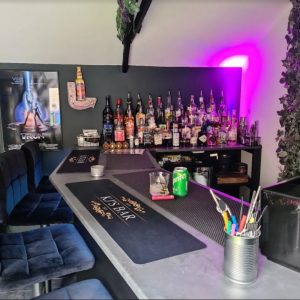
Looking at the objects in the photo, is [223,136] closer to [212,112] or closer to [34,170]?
[212,112]

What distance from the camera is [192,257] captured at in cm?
91

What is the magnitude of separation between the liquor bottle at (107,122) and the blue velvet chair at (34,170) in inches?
26.1

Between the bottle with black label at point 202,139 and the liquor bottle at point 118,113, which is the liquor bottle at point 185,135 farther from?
the liquor bottle at point 118,113

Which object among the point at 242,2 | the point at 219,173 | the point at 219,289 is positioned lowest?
the point at 219,173

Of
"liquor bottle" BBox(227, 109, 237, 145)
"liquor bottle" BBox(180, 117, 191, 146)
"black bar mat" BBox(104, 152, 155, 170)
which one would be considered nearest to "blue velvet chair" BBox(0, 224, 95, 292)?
"black bar mat" BBox(104, 152, 155, 170)

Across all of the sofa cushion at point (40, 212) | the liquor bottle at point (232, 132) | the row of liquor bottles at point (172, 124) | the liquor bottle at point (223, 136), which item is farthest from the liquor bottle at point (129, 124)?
the sofa cushion at point (40, 212)

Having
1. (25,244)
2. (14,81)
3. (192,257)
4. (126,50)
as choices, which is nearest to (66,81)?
(14,81)

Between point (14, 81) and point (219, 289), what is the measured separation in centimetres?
273

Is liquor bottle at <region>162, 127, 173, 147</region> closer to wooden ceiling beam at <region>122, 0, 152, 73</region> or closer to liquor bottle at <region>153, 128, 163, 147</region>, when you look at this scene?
liquor bottle at <region>153, 128, 163, 147</region>

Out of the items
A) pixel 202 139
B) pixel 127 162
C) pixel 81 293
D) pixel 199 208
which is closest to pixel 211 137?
pixel 202 139

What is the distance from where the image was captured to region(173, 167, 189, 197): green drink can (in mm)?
1442

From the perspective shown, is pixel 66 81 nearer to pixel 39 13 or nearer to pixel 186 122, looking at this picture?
pixel 39 13

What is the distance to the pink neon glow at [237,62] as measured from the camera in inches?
126

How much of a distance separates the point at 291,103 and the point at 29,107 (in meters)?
2.29
